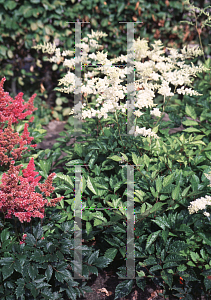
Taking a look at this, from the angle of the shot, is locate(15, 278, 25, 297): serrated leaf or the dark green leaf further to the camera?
the dark green leaf

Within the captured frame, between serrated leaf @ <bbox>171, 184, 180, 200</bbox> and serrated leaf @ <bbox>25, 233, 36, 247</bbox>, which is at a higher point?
serrated leaf @ <bbox>171, 184, 180, 200</bbox>

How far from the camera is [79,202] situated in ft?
7.72

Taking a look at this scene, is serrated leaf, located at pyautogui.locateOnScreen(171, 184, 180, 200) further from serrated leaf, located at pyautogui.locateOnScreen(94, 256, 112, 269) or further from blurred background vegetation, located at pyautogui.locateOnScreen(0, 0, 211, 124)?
blurred background vegetation, located at pyautogui.locateOnScreen(0, 0, 211, 124)

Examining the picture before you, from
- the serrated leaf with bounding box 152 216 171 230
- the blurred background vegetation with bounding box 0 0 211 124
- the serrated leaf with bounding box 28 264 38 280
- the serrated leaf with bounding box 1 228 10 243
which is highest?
the blurred background vegetation with bounding box 0 0 211 124

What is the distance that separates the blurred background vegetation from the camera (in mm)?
4316

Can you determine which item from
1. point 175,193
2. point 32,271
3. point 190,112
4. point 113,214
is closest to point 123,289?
point 113,214

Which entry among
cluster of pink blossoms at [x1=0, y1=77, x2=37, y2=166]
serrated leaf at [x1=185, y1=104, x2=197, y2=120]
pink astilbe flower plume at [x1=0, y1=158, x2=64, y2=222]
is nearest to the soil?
pink astilbe flower plume at [x1=0, y1=158, x2=64, y2=222]

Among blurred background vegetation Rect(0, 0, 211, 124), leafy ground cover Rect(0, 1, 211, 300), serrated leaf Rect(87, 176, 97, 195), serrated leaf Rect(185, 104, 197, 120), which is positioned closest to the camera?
leafy ground cover Rect(0, 1, 211, 300)

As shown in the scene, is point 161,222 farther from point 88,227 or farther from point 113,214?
point 88,227

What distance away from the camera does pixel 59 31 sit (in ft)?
14.8

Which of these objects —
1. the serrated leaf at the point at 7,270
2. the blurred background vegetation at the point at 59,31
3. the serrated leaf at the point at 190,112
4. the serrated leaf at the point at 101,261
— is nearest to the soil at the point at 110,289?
the serrated leaf at the point at 101,261

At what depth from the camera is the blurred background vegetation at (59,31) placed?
432cm

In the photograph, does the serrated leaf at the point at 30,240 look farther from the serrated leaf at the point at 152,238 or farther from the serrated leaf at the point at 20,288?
the serrated leaf at the point at 152,238

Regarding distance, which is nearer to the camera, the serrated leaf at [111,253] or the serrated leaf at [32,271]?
the serrated leaf at [32,271]
